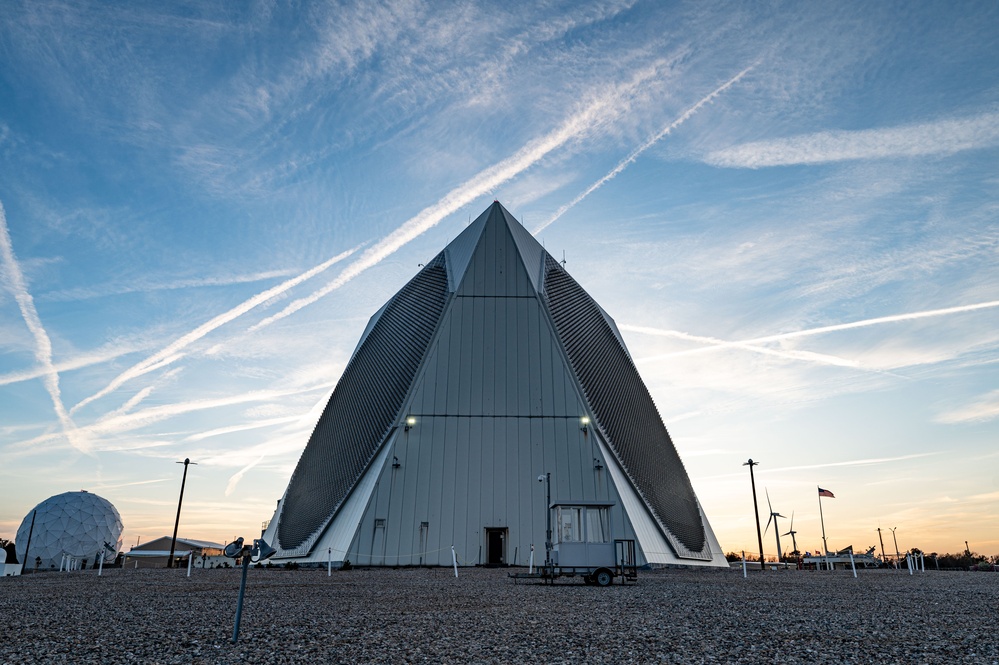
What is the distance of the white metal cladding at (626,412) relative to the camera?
37.0 m

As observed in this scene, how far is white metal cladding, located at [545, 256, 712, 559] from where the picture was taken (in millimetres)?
37031

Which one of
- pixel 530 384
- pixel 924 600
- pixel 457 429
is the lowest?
pixel 924 600

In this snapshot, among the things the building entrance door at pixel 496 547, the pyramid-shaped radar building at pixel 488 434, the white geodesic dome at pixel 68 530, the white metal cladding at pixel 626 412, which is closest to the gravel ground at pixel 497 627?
the pyramid-shaped radar building at pixel 488 434

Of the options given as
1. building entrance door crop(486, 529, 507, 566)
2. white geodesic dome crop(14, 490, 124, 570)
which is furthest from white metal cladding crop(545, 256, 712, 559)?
white geodesic dome crop(14, 490, 124, 570)

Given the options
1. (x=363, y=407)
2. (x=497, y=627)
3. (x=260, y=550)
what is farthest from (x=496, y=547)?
(x=260, y=550)

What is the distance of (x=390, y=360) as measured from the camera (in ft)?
133

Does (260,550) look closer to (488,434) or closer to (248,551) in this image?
(248,551)

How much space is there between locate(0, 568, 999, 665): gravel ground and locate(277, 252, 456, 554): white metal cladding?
1929 centimetres

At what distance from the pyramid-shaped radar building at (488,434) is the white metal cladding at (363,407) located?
15 cm

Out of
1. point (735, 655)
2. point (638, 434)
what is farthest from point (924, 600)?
point (638, 434)

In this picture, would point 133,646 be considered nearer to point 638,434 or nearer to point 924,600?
point 924,600

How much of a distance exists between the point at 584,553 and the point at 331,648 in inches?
550

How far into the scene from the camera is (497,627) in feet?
35.3

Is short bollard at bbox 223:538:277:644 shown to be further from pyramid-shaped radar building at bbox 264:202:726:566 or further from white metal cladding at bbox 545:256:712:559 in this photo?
white metal cladding at bbox 545:256:712:559
